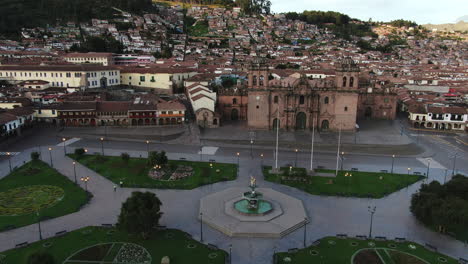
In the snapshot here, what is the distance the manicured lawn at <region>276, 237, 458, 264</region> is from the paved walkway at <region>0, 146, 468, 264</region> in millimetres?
1070

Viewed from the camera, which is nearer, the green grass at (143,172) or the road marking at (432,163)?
the green grass at (143,172)

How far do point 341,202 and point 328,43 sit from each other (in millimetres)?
161483

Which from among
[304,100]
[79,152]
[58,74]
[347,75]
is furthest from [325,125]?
[58,74]

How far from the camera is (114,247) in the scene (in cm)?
2694

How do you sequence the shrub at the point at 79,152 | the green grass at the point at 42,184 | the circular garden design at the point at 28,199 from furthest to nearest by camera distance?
1. the shrub at the point at 79,152
2. the circular garden design at the point at 28,199
3. the green grass at the point at 42,184

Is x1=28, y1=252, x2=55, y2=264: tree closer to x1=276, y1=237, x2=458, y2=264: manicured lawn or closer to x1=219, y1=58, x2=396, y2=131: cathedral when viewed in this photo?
x1=276, y1=237, x2=458, y2=264: manicured lawn

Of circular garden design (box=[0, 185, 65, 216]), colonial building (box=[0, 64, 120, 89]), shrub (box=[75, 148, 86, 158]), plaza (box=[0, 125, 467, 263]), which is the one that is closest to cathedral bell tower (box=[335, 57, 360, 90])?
plaza (box=[0, 125, 467, 263])

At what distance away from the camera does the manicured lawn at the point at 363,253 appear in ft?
84.5

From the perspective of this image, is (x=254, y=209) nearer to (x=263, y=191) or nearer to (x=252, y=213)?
(x=252, y=213)

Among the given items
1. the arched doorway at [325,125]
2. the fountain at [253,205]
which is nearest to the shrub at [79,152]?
the fountain at [253,205]

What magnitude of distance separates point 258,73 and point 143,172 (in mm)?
27071

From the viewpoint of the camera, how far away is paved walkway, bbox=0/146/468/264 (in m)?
27.6

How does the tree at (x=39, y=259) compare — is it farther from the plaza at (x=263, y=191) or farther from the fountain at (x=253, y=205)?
the fountain at (x=253, y=205)

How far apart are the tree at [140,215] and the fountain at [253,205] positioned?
7808 millimetres
